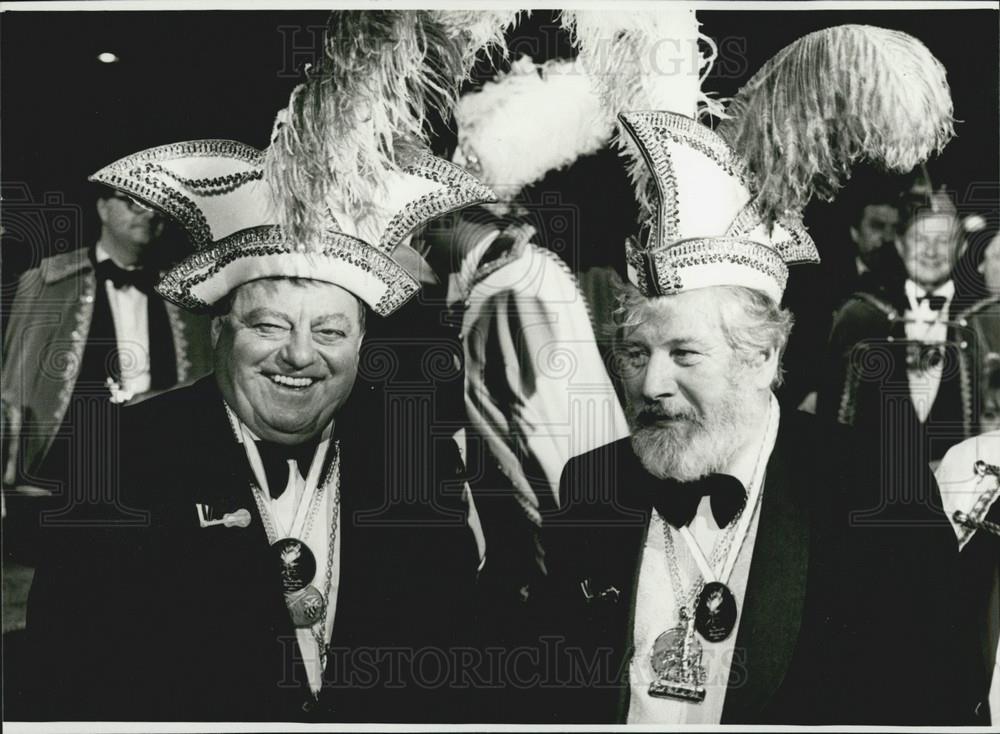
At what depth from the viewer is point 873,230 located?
→ 2475 millimetres

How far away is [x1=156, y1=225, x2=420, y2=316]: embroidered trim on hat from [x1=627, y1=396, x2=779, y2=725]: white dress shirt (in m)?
0.94

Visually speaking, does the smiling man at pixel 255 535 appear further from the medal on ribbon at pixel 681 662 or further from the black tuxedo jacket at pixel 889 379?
the black tuxedo jacket at pixel 889 379

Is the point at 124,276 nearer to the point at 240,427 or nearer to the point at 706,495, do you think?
the point at 240,427

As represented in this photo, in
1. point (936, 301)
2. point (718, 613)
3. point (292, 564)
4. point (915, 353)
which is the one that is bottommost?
point (718, 613)

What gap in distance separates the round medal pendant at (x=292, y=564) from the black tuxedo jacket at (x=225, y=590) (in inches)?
1.3

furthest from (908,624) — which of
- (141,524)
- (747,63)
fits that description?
(141,524)

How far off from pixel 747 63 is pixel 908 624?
5.28 feet

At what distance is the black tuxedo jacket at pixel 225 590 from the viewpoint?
2.44m

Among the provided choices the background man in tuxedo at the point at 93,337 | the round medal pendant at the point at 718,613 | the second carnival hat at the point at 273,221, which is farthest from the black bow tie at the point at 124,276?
the round medal pendant at the point at 718,613

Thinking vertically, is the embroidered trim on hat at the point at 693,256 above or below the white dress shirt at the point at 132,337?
above

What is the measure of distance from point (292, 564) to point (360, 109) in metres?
1.25

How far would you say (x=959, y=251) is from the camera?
2.49 metres

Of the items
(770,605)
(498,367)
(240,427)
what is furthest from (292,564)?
(770,605)

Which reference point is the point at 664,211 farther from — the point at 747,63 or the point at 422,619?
the point at 422,619
